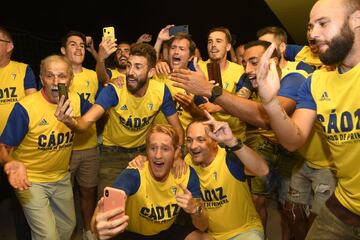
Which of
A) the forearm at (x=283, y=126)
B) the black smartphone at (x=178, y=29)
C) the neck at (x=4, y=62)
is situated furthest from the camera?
the black smartphone at (x=178, y=29)

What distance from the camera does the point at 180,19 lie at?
841cm

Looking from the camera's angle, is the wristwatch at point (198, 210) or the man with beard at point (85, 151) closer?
the wristwatch at point (198, 210)

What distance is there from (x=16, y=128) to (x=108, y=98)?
807mm

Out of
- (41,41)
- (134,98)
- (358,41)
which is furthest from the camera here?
(41,41)

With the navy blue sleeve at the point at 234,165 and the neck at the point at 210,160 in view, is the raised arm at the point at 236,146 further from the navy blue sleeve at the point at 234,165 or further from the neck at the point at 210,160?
the neck at the point at 210,160

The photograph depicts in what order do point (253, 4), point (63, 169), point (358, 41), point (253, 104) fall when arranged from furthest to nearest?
1. point (253, 4)
2. point (63, 169)
3. point (253, 104)
4. point (358, 41)

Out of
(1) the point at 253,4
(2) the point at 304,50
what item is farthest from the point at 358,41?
(1) the point at 253,4

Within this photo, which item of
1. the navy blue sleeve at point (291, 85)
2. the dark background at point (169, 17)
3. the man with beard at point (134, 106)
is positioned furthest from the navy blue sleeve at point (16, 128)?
the dark background at point (169, 17)

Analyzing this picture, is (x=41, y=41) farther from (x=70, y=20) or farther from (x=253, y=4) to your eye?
(x=253, y=4)

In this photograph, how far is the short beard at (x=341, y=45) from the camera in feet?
6.57

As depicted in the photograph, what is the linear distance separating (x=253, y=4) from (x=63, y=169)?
19.9 feet

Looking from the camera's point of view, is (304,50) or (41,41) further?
(41,41)

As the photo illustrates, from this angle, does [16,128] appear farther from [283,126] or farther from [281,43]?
[281,43]

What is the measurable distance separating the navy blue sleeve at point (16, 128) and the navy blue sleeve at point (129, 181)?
0.81 metres
